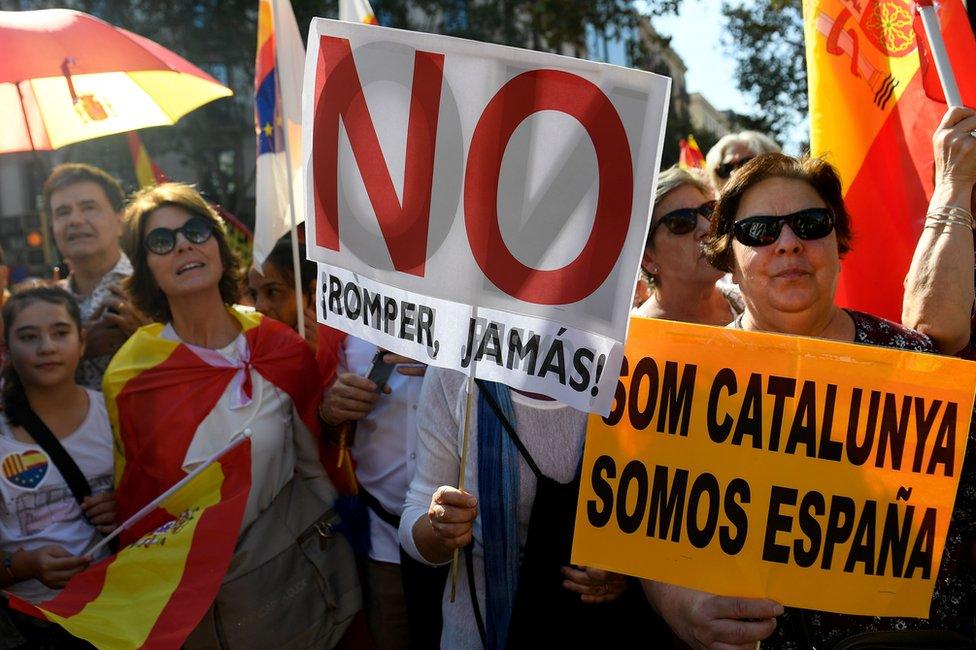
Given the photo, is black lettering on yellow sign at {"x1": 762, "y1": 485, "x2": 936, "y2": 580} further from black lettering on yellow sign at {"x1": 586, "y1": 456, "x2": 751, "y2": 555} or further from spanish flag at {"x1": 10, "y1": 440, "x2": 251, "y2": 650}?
spanish flag at {"x1": 10, "y1": 440, "x2": 251, "y2": 650}

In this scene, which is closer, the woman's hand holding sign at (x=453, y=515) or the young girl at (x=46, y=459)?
the woman's hand holding sign at (x=453, y=515)

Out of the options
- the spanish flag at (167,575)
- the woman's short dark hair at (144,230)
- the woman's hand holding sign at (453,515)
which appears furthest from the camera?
the woman's short dark hair at (144,230)

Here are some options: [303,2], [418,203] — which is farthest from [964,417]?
[303,2]

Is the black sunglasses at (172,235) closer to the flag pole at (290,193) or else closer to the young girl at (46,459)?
the flag pole at (290,193)

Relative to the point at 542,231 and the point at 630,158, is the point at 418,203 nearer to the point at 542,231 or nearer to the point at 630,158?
the point at 542,231

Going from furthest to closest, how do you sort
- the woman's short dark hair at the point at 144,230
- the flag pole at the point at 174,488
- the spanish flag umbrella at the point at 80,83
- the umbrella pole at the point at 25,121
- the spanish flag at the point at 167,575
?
1. the umbrella pole at the point at 25,121
2. the spanish flag umbrella at the point at 80,83
3. the woman's short dark hair at the point at 144,230
4. the flag pole at the point at 174,488
5. the spanish flag at the point at 167,575

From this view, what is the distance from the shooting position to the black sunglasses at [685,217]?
3.23m

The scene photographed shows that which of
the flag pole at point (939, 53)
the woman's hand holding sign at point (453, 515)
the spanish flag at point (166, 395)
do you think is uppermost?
the flag pole at point (939, 53)

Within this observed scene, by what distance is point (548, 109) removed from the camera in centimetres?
227

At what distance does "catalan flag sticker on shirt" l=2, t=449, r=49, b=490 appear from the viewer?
336 cm

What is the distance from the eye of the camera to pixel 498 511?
247 cm

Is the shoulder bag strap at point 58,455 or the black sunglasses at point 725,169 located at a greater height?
the black sunglasses at point 725,169

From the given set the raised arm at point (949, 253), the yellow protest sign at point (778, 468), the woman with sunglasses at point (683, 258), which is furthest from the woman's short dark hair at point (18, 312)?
the raised arm at point (949, 253)

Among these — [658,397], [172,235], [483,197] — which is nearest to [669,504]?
[658,397]
